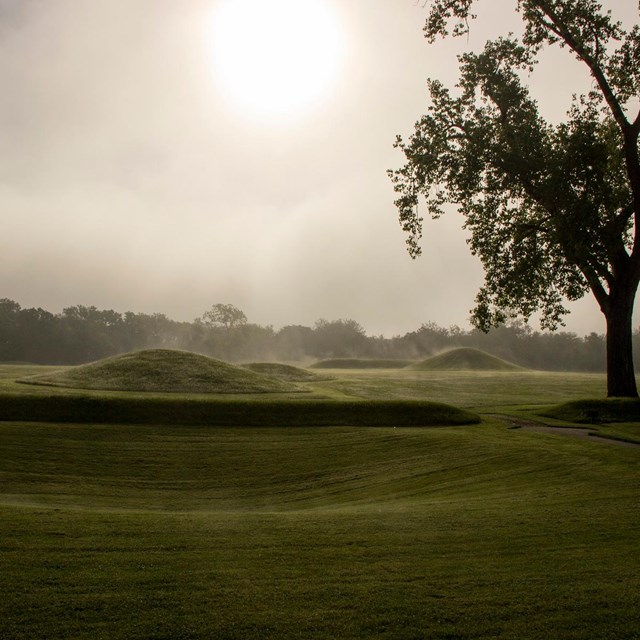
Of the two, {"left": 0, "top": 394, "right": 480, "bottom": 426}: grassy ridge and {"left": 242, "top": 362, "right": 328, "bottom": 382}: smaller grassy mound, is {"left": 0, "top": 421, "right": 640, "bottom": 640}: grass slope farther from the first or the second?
{"left": 242, "top": 362, "right": 328, "bottom": 382}: smaller grassy mound

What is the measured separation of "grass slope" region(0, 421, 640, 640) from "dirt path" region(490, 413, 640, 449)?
3475 millimetres

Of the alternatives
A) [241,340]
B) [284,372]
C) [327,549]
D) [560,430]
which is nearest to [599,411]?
[560,430]

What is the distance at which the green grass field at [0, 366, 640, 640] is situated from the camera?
537cm

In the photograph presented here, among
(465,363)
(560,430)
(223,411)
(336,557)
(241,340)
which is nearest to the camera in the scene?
(336,557)

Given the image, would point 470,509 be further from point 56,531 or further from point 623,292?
point 623,292

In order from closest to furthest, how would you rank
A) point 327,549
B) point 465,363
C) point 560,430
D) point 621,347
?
point 327,549
point 560,430
point 621,347
point 465,363

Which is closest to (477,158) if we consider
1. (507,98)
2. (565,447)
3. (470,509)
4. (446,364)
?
(507,98)

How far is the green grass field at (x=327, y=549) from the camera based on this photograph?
17.6 ft

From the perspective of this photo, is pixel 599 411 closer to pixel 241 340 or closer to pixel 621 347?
pixel 621 347

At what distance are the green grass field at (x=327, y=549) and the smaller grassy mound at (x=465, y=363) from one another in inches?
2425

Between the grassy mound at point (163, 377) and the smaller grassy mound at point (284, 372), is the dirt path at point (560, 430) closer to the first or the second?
the grassy mound at point (163, 377)

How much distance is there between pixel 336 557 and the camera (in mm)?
7082

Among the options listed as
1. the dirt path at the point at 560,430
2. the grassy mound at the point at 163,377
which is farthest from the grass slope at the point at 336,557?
the grassy mound at the point at 163,377

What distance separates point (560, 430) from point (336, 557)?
619 inches
